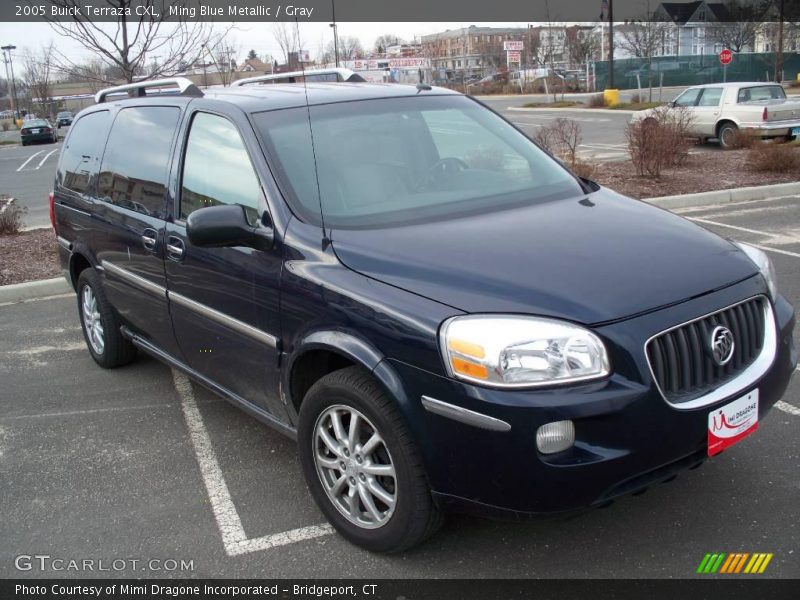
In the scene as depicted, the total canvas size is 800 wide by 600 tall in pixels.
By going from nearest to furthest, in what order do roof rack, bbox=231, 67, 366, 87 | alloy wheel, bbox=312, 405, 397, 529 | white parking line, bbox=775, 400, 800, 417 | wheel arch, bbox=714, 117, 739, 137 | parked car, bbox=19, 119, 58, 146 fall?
alloy wheel, bbox=312, 405, 397, 529 → white parking line, bbox=775, 400, 800, 417 → roof rack, bbox=231, 67, 366, 87 → wheel arch, bbox=714, 117, 739, 137 → parked car, bbox=19, 119, 58, 146

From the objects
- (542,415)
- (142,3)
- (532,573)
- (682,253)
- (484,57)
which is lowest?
(532,573)

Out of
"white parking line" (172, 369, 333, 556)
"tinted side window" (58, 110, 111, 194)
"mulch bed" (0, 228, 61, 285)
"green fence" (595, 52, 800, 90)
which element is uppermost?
"green fence" (595, 52, 800, 90)

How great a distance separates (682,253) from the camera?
3.15 meters

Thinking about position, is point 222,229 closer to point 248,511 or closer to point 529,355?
point 248,511

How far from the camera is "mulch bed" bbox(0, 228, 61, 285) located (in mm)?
8500

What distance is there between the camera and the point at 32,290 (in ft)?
26.3

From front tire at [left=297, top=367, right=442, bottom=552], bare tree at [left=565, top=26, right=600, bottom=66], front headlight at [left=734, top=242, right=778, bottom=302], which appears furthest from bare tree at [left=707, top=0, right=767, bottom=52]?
front tire at [left=297, top=367, right=442, bottom=552]

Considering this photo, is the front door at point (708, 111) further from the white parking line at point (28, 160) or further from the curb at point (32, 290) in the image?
the white parking line at point (28, 160)

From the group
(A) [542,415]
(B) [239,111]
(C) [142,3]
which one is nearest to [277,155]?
(B) [239,111]

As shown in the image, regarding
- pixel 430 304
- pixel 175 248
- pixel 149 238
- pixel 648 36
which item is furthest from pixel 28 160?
pixel 648 36

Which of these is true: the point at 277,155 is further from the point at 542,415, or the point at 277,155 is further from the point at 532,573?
the point at 532,573

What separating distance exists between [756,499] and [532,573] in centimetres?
113

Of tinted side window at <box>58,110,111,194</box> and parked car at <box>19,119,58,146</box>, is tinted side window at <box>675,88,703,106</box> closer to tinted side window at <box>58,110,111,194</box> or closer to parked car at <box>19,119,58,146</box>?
tinted side window at <box>58,110,111,194</box>

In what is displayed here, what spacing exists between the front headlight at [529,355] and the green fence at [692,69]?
154 ft
